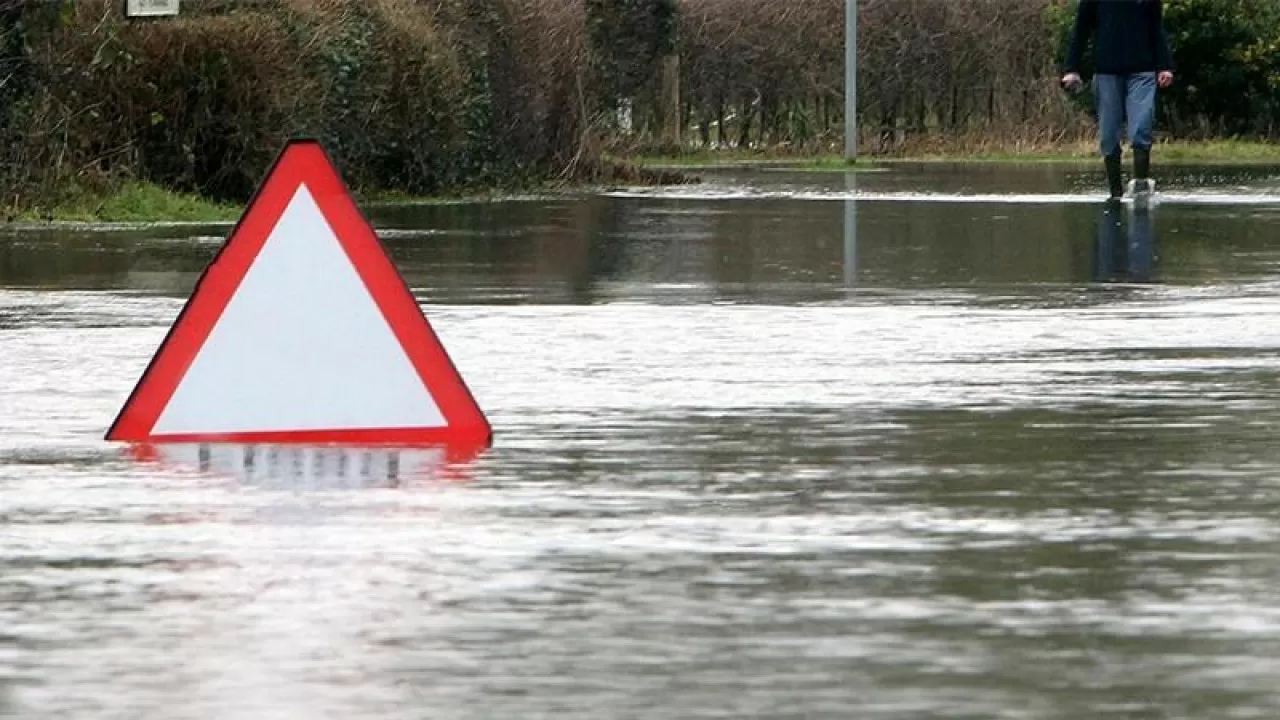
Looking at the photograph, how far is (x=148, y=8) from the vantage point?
2375cm

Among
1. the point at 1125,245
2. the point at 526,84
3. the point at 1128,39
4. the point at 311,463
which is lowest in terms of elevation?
the point at 1125,245

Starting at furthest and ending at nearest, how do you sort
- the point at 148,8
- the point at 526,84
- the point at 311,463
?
the point at 526,84, the point at 148,8, the point at 311,463

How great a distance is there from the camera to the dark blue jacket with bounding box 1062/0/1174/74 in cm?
2530

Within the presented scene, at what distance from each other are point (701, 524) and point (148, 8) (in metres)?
16.6

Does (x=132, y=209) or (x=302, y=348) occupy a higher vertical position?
(x=302, y=348)

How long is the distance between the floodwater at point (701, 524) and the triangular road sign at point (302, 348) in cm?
20

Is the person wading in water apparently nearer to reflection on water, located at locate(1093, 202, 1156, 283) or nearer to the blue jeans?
the blue jeans

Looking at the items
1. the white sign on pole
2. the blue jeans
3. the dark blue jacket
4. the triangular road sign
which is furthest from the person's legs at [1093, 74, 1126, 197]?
the triangular road sign

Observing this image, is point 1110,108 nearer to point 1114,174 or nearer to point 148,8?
point 1114,174

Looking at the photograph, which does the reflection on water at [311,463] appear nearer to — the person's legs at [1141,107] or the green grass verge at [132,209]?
the green grass verge at [132,209]

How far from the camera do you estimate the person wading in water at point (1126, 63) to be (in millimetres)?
25312

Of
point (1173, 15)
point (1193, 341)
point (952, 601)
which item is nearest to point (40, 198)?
point (1193, 341)

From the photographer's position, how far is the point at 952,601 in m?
6.66

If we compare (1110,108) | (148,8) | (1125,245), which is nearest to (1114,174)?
(1110,108)
